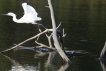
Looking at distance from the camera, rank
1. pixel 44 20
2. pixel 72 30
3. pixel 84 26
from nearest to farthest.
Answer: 1. pixel 72 30
2. pixel 84 26
3. pixel 44 20

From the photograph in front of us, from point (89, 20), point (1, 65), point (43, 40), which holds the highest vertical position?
point (1, 65)

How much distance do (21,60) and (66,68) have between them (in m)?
2.16

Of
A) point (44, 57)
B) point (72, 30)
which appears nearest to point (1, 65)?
point (44, 57)

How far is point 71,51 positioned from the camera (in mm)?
22625

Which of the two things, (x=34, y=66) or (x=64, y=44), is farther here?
(x=64, y=44)

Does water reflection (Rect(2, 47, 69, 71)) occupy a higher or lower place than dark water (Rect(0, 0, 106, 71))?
higher

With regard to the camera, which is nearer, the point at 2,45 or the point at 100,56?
the point at 100,56

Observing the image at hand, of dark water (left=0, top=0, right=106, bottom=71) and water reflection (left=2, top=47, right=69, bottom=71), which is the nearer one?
water reflection (left=2, top=47, right=69, bottom=71)

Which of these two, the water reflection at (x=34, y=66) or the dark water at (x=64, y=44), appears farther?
the dark water at (x=64, y=44)

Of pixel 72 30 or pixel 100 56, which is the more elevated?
pixel 100 56

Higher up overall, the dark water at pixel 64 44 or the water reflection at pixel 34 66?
the water reflection at pixel 34 66

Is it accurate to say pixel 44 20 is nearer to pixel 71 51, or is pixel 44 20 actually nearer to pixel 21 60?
pixel 71 51

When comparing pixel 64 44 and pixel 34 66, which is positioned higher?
pixel 34 66

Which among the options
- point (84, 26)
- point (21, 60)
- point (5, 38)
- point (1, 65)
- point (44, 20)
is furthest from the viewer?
point (44, 20)
